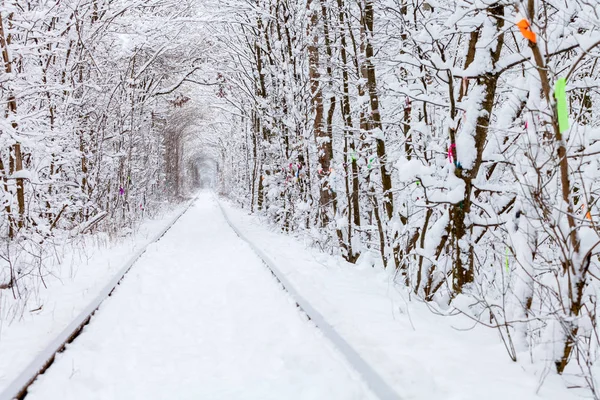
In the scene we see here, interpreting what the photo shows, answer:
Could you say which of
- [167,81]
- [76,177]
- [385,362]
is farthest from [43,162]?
[167,81]

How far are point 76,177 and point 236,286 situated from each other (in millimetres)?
9714

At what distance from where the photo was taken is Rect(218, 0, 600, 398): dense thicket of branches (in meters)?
3.23

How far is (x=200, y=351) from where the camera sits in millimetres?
4547

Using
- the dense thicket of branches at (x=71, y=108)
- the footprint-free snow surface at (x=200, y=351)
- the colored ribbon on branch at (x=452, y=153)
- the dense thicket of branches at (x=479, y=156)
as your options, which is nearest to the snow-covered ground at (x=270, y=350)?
the footprint-free snow surface at (x=200, y=351)

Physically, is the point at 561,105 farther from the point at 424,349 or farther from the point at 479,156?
the point at 424,349

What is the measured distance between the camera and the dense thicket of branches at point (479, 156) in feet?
10.6

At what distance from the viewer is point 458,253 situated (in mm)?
5320

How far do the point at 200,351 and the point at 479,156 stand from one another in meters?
3.56

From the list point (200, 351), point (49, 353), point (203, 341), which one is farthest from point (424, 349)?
point (49, 353)

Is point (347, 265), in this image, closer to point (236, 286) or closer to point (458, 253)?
point (236, 286)

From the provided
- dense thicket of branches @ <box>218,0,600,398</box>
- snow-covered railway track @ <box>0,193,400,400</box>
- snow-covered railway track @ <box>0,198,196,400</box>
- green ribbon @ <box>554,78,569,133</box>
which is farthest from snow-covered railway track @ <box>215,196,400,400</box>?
snow-covered railway track @ <box>0,198,196,400</box>

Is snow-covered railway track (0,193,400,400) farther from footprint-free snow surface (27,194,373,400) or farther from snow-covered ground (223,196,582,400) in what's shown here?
snow-covered ground (223,196,582,400)

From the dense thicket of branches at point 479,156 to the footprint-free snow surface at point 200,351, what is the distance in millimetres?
1551

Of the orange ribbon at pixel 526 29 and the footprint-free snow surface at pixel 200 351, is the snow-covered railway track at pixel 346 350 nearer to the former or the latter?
the footprint-free snow surface at pixel 200 351
